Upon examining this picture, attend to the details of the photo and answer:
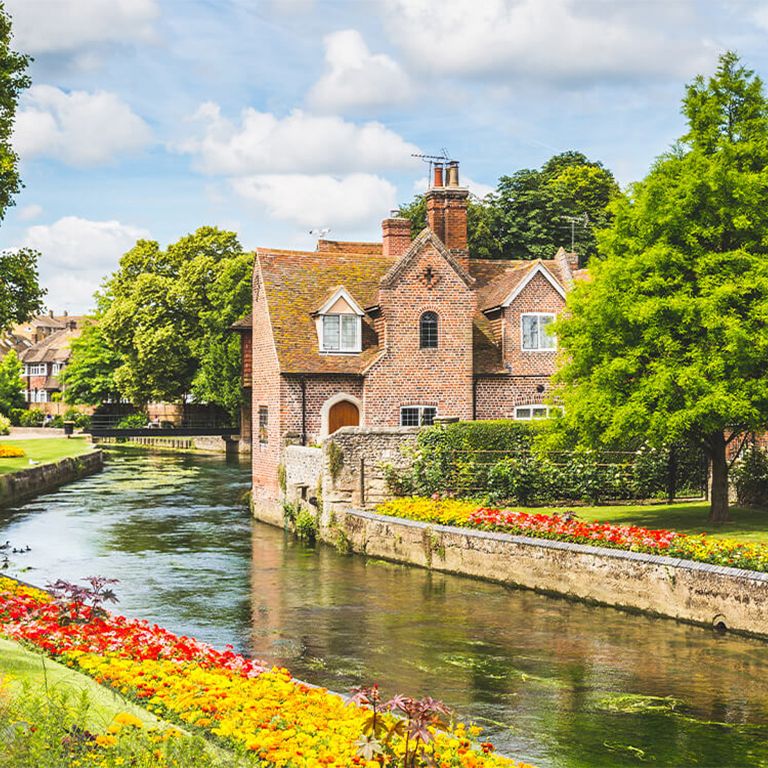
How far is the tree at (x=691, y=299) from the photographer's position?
2149 cm

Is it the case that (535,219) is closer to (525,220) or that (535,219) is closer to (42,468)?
(525,220)

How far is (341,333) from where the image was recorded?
3491 centimetres

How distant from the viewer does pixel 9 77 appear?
32062 mm

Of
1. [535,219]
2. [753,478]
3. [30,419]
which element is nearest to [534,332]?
[753,478]

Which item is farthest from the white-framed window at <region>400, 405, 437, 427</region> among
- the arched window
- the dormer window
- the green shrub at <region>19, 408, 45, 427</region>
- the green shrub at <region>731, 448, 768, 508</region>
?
the green shrub at <region>19, 408, 45, 427</region>

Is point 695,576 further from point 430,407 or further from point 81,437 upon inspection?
point 81,437

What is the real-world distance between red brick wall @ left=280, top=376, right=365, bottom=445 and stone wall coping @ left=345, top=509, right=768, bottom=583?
717 cm

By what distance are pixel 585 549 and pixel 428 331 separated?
50.6ft

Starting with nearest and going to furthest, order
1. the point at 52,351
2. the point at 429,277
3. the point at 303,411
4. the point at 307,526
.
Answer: the point at 307,526
the point at 303,411
the point at 429,277
the point at 52,351

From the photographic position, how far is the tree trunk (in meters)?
23.8

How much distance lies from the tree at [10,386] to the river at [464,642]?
66486 millimetres

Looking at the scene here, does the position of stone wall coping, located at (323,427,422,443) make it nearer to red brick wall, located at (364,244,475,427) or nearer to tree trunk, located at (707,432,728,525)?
red brick wall, located at (364,244,475,427)

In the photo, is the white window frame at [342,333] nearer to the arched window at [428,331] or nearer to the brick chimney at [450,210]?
the arched window at [428,331]

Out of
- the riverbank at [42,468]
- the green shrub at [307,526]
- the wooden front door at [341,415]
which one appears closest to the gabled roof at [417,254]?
the wooden front door at [341,415]
